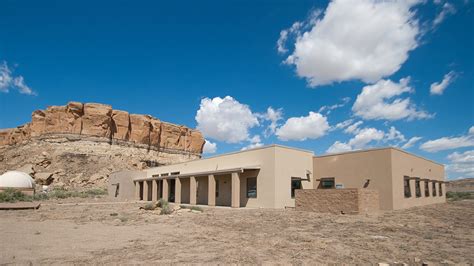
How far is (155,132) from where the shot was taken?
84875 millimetres

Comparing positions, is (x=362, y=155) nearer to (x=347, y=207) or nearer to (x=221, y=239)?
(x=347, y=207)

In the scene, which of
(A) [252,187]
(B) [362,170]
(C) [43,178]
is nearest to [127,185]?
(A) [252,187]

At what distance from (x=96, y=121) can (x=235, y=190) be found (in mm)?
58508

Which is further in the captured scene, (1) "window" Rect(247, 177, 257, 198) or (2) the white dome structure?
(2) the white dome structure

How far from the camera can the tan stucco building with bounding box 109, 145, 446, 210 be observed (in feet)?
66.8

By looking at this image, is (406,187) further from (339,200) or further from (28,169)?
(28,169)

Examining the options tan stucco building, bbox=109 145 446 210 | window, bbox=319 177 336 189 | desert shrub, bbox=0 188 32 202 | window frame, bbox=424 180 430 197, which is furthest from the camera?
desert shrub, bbox=0 188 32 202

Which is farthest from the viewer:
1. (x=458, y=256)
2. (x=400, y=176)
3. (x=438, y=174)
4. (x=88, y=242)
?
(x=438, y=174)

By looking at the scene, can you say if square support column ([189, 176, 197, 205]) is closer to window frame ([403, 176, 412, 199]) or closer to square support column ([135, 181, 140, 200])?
square support column ([135, 181, 140, 200])

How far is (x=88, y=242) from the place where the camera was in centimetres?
932

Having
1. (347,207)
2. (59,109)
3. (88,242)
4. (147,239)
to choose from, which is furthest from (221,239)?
(59,109)

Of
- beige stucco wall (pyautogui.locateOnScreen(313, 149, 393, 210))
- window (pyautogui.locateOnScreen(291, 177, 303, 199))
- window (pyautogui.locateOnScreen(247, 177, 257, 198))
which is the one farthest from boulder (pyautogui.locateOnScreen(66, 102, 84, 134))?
beige stucco wall (pyautogui.locateOnScreen(313, 149, 393, 210))

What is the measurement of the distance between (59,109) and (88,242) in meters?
71.6

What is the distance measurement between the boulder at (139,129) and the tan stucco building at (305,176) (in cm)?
5524
